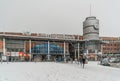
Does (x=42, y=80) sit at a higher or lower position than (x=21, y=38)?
lower

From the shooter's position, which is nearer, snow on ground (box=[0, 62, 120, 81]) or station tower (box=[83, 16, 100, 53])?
snow on ground (box=[0, 62, 120, 81])

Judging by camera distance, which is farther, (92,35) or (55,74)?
(92,35)

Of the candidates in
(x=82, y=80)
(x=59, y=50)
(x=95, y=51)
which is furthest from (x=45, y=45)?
(x=82, y=80)

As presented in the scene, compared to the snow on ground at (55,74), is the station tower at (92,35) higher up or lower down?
higher up

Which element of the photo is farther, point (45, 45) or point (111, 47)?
point (111, 47)

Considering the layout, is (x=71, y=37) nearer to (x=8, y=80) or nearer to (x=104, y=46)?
(x=104, y=46)

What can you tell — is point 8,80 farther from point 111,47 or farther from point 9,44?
point 111,47

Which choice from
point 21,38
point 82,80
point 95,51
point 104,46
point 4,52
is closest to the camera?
point 82,80

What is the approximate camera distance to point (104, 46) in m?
133

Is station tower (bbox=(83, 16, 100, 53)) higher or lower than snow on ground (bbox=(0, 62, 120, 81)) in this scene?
higher

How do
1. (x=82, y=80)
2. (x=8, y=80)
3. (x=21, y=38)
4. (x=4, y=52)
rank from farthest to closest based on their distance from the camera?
1. (x=21, y=38)
2. (x=4, y=52)
3. (x=82, y=80)
4. (x=8, y=80)

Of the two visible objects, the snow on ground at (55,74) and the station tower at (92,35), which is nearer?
the snow on ground at (55,74)

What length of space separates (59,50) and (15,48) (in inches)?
794

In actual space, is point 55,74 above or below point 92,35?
below
